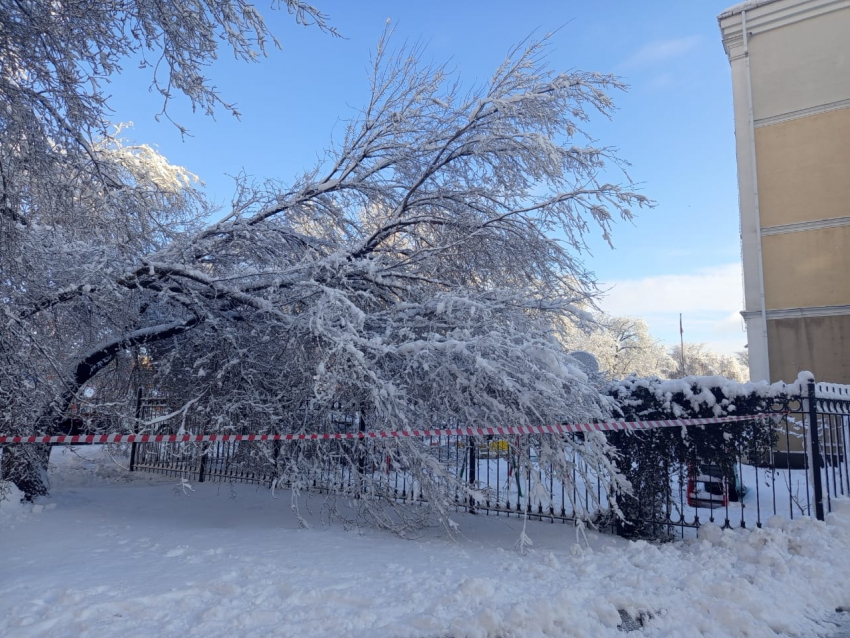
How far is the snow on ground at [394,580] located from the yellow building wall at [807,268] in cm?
1254

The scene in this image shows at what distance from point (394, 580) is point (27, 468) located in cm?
556

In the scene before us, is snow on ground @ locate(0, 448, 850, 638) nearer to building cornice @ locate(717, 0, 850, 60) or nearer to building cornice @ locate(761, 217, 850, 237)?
building cornice @ locate(761, 217, 850, 237)

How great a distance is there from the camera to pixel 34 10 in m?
4.86

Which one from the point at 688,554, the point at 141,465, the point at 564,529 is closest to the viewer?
the point at 688,554

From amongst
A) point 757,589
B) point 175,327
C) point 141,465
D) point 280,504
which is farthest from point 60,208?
point 141,465

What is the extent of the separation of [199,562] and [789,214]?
1859 centimetres

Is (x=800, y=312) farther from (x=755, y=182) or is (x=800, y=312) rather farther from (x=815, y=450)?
(x=815, y=450)

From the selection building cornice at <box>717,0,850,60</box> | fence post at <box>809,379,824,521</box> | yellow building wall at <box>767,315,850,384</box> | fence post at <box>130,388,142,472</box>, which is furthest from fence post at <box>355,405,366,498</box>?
building cornice at <box>717,0,850,60</box>

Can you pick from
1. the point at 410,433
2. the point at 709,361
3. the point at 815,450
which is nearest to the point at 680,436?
the point at 815,450

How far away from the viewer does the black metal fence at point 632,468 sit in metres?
6.32

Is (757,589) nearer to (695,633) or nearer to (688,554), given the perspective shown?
(695,633)

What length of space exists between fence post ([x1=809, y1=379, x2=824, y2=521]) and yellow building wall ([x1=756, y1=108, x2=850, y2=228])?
1350 cm

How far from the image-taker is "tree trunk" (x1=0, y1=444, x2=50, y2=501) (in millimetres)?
6965

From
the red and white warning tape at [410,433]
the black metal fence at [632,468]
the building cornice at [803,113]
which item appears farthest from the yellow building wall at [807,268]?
the red and white warning tape at [410,433]
